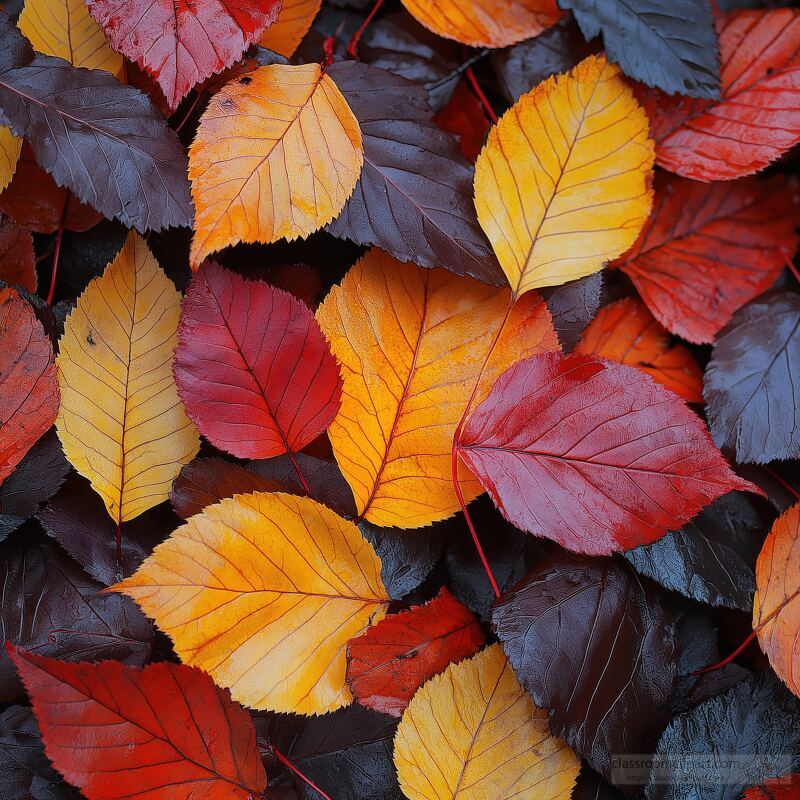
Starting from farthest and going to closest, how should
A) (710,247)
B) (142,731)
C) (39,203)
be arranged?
(710,247), (39,203), (142,731)

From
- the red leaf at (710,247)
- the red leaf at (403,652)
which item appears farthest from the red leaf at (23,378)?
the red leaf at (710,247)

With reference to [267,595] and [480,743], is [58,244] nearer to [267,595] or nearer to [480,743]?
[267,595]

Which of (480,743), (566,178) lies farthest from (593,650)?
(566,178)

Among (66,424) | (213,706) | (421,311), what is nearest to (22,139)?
(66,424)

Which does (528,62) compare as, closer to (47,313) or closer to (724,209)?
(724,209)

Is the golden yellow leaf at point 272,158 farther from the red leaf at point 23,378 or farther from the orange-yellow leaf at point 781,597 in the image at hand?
the orange-yellow leaf at point 781,597

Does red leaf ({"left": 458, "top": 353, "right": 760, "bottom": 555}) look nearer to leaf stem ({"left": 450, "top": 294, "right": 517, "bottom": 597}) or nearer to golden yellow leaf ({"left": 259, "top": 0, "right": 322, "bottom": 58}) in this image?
leaf stem ({"left": 450, "top": 294, "right": 517, "bottom": 597})

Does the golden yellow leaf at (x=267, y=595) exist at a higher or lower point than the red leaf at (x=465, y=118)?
lower
